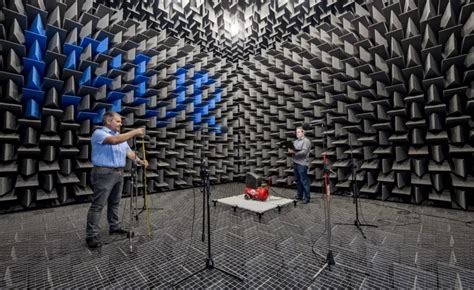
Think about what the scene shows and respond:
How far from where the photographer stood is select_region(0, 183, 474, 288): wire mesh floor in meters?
1.63

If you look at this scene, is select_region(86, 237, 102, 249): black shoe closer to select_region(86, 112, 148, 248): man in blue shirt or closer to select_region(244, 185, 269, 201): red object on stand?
select_region(86, 112, 148, 248): man in blue shirt

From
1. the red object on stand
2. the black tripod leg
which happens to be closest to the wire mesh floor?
the black tripod leg

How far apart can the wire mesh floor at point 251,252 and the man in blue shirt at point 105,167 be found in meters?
0.27

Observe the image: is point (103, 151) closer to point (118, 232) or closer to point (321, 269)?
point (118, 232)

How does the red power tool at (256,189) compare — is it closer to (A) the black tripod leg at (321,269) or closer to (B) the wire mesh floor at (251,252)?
(B) the wire mesh floor at (251,252)

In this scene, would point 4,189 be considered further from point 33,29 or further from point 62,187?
point 33,29

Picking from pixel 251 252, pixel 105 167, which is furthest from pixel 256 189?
pixel 105 167

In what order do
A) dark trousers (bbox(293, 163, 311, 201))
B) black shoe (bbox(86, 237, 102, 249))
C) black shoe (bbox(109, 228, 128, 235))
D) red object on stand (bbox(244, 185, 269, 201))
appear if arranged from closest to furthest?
black shoe (bbox(86, 237, 102, 249)) < black shoe (bbox(109, 228, 128, 235)) < red object on stand (bbox(244, 185, 269, 201)) < dark trousers (bbox(293, 163, 311, 201))

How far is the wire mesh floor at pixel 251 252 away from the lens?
163cm

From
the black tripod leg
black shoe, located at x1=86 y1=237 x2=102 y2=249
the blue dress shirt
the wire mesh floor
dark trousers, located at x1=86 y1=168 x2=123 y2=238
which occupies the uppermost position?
the blue dress shirt

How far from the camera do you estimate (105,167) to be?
232 centimetres

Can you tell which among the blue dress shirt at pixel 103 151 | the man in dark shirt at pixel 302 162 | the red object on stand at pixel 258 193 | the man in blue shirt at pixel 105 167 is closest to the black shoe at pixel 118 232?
the man in blue shirt at pixel 105 167

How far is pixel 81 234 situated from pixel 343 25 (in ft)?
19.4

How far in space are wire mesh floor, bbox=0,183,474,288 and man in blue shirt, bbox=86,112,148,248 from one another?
271mm
